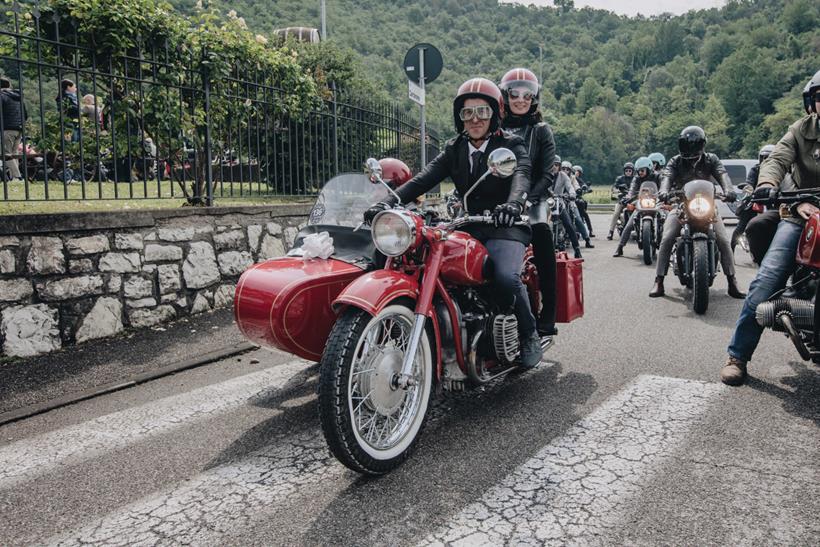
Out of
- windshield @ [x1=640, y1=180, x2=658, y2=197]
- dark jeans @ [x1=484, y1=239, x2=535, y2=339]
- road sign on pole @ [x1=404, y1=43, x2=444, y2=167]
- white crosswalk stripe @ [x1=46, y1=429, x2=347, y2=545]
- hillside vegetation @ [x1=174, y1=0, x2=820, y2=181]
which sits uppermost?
hillside vegetation @ [x1=174, y1=0, x2=820, y2=181]

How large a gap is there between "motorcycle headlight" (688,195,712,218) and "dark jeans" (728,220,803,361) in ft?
8.80

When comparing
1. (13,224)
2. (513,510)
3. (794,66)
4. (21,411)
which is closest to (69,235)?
(13,224)

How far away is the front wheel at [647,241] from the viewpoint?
11.1 m

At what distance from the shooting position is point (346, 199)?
4.60 metres

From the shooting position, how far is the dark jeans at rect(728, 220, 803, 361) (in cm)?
447

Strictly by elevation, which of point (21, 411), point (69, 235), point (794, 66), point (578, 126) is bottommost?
point (21, 411)

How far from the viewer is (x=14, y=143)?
32.0 feet

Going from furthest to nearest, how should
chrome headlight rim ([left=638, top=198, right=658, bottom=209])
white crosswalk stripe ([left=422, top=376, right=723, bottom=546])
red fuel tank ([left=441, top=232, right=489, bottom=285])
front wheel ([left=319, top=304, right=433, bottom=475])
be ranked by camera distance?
chrome headlight rim ([left=638, top=198, right=658, bottom=209]), red fuel tank ([left=441, top=232, right=489, bottom=285]), front wheel ([left=319, top=304, right=433, bottom=475]), white crosswalk stripe ([left=422, top=376, right=723, bottom=546])

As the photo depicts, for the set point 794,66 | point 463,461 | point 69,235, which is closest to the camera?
point 463,461

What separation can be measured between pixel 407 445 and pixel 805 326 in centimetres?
269

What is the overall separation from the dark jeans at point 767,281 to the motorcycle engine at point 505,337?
1674 mm

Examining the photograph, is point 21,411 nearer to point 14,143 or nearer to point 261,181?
point 261,181

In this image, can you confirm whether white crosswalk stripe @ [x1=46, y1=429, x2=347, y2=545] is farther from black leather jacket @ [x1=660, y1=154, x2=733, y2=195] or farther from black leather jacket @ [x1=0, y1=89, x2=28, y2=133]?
black leather jacket @ [x1=0, y1=89, x2=28, y2=133]

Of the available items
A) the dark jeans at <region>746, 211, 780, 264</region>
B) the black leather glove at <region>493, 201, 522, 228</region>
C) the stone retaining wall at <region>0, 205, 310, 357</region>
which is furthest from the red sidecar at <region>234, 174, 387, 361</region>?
the dark jeans at <region>746, 211, 780, 264</region>
